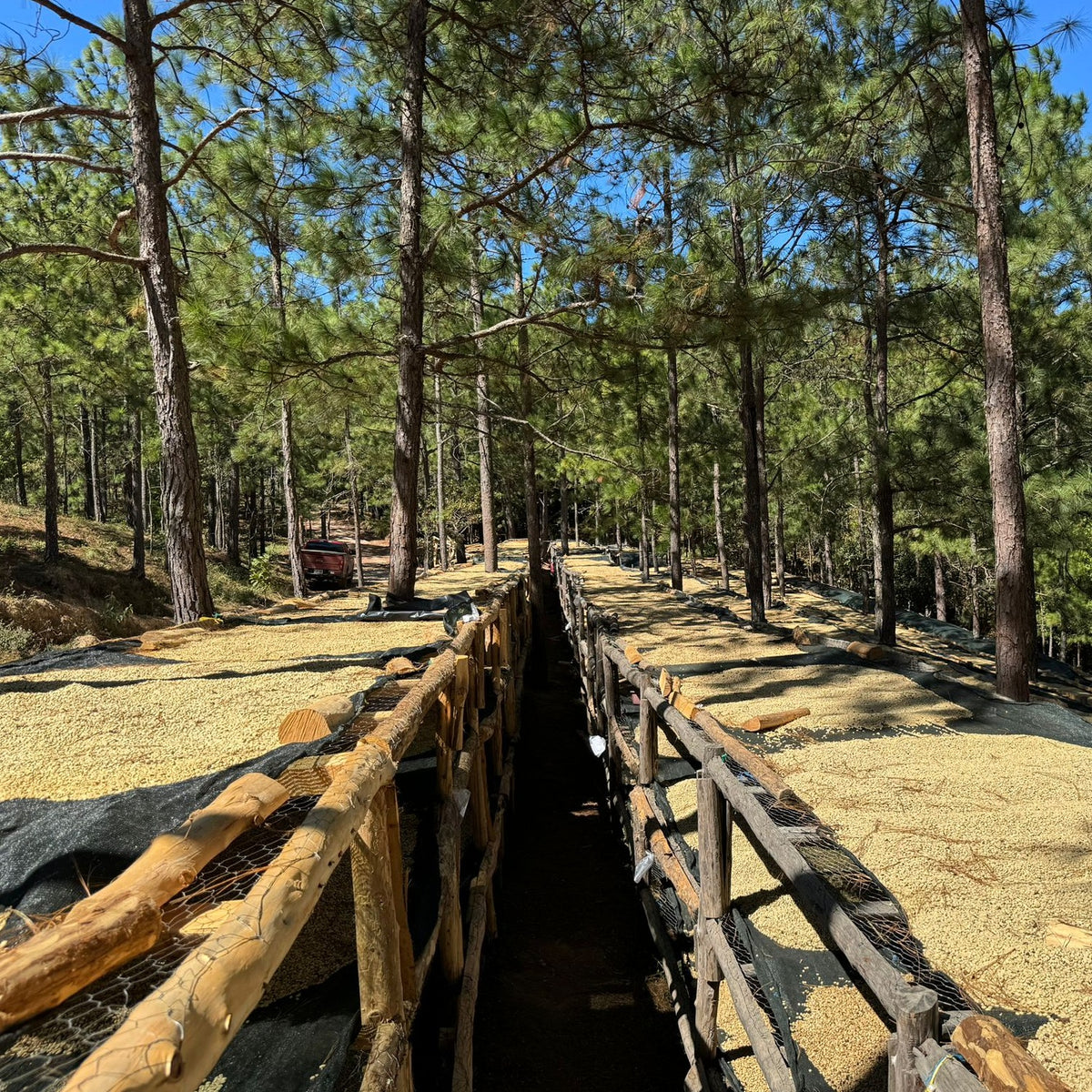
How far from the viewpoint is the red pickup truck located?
69.6ft

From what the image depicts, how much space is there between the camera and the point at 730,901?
2.83 m

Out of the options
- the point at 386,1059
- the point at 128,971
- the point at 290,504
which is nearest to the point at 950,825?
the point at 386,1059

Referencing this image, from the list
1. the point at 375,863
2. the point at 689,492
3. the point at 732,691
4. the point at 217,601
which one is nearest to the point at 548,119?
the point at 732,691

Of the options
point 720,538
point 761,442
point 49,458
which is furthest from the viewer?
point 720,538

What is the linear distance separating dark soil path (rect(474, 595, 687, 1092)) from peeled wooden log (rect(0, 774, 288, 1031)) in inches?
97.7

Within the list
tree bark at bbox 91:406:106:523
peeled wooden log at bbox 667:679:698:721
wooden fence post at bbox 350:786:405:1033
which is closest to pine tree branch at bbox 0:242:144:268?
peeled wooden log at bbox 667:679:698:721

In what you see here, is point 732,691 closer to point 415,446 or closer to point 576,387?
point 415,446

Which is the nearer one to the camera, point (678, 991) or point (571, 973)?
point (678, 991)

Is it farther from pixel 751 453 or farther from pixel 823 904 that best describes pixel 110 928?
pixel 751 453

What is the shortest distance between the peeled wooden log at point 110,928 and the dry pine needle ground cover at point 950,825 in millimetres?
1781

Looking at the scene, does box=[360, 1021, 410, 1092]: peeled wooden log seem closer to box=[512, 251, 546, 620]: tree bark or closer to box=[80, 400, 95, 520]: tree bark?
box=[512, 251, 546, 620]: tree bark

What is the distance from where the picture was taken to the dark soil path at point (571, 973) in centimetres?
345

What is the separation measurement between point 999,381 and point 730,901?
15.6 feet

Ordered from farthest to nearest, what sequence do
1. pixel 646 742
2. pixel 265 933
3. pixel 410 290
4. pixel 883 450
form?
pixel 883 450
pixel 410 290
pixel 646 742
pixel 265 933
